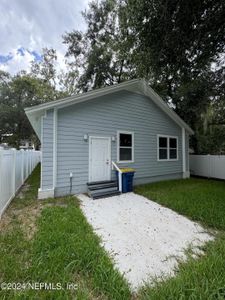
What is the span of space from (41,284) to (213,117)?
43.3 ft

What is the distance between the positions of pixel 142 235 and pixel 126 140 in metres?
4.99

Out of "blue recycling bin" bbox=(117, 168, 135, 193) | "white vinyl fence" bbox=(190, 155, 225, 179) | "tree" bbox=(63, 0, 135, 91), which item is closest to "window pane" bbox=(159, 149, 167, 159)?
"blue recycling bin" bbox=(117, 168, 135, 193)

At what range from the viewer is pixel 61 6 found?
23.9 feet

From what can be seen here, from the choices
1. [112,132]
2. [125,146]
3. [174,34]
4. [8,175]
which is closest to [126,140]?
[125,146]

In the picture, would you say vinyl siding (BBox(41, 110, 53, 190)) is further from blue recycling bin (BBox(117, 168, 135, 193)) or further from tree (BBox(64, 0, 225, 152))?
tree (BBox(64, 0, 225, 152))

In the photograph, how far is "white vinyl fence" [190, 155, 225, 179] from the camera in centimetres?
1015

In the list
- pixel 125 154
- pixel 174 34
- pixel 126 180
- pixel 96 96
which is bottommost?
pixel 126 180

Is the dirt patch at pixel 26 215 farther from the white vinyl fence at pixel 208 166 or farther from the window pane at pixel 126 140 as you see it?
the white vinyl fence at pixel 208 166

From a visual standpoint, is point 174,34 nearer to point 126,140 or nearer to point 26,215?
point 126,140

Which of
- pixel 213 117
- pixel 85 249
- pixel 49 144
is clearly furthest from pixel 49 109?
pixel 213 117

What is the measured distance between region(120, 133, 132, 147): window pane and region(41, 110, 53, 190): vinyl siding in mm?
3142

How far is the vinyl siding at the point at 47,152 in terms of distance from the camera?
5.86 m

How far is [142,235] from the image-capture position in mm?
→ 3494

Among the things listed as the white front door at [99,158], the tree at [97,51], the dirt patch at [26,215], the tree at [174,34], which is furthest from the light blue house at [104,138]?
the tree at [97,51]
